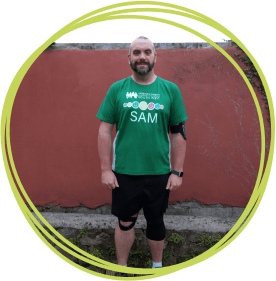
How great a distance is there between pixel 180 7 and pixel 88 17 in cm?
90

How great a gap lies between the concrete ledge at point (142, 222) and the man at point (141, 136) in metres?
1.07

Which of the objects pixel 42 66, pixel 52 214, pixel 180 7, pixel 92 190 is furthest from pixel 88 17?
pixel 52 214

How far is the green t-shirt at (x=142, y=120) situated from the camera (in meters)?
1.79

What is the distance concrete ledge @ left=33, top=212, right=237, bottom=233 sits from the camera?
2.86 meters

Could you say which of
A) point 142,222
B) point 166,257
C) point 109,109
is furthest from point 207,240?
point 109,109

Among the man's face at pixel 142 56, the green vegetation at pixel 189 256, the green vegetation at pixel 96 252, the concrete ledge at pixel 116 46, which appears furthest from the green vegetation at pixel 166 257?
the concrete ledge at pixel 116 46

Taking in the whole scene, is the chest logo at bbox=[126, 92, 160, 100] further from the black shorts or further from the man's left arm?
the black shorts

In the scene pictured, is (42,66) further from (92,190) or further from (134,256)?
(134,256)

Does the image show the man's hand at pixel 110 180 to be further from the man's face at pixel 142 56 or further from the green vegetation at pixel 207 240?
the green vegetation at pixel 207 240

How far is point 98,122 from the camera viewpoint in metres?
2.74

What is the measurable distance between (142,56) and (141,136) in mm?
680

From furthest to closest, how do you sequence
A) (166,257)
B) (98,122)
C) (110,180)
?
(98,122)
(166,257)
(110,180)

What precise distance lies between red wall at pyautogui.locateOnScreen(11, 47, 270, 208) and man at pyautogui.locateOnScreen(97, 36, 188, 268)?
0.84 metres

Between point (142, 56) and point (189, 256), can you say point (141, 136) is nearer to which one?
point (142, 56)
